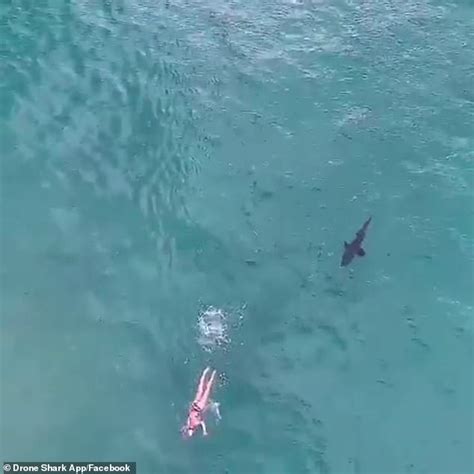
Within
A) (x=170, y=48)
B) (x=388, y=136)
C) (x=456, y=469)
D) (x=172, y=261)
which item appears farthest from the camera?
(x=170, y=48)

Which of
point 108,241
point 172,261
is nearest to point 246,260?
point 172,261

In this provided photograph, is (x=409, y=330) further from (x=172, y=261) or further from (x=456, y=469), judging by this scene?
(x=172, y=261)

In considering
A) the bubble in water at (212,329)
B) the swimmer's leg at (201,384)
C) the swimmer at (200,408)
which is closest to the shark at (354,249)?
the bubble in water at (212,329)

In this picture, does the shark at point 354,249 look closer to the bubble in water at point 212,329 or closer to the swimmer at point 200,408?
the bubble in water at point 212,329

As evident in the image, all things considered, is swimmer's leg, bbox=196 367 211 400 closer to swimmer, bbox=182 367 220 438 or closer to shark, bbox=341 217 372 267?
swimmer, bbox=182 367 220 438

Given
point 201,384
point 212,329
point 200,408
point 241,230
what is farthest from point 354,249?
point 200,408

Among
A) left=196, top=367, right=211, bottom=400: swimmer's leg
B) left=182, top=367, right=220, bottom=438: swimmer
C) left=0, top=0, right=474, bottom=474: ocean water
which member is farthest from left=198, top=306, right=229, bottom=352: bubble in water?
left=182, top=367, right=220, bottom=438: swimmer
